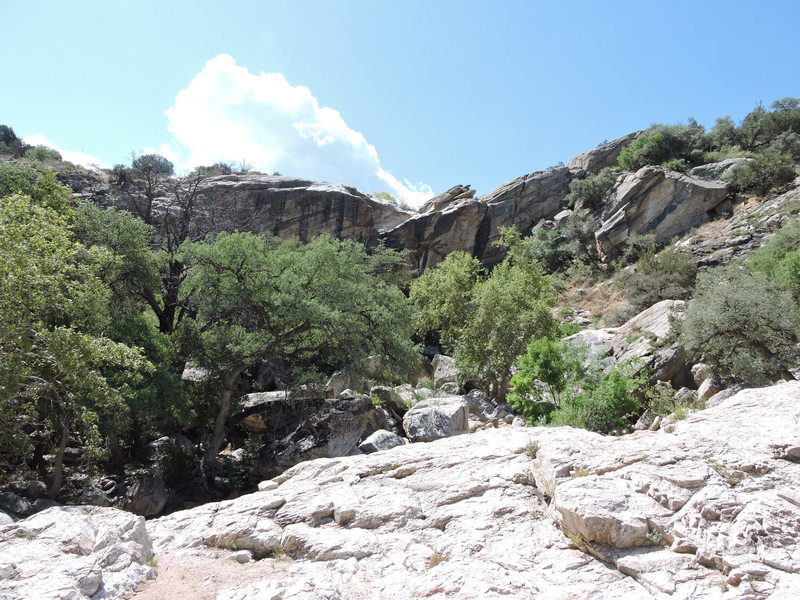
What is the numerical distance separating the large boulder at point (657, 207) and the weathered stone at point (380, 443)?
29854mm

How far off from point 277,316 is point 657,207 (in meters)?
32.9

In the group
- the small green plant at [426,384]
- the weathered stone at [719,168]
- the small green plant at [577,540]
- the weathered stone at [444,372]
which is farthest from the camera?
the weathered stone at [719,168]

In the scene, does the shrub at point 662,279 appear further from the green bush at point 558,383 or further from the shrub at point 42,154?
the shrub at point 42,154

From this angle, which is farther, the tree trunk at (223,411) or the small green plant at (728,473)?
the tree trunk at (223,411)

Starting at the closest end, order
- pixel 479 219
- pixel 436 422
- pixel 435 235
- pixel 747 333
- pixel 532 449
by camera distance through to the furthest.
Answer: pixel 532 449 → pixel 747 333 → pixel 436 422 → pixel 435 235 → pixel 479 219

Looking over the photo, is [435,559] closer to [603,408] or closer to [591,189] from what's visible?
[603,408]

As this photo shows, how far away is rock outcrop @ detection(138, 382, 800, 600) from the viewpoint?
14.3ft

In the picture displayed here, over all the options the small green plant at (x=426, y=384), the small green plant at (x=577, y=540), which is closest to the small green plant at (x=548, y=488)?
the small green plant at (x=577, y=540)

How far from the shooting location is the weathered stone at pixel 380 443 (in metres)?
12.7

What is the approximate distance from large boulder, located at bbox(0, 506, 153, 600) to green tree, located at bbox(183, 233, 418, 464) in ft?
24.4

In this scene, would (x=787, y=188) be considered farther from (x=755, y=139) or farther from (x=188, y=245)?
(x=188, y=245)

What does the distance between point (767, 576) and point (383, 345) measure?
40.5ft

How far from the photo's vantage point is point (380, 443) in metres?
12.8

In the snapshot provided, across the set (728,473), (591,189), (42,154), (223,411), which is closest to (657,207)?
(591,189)
